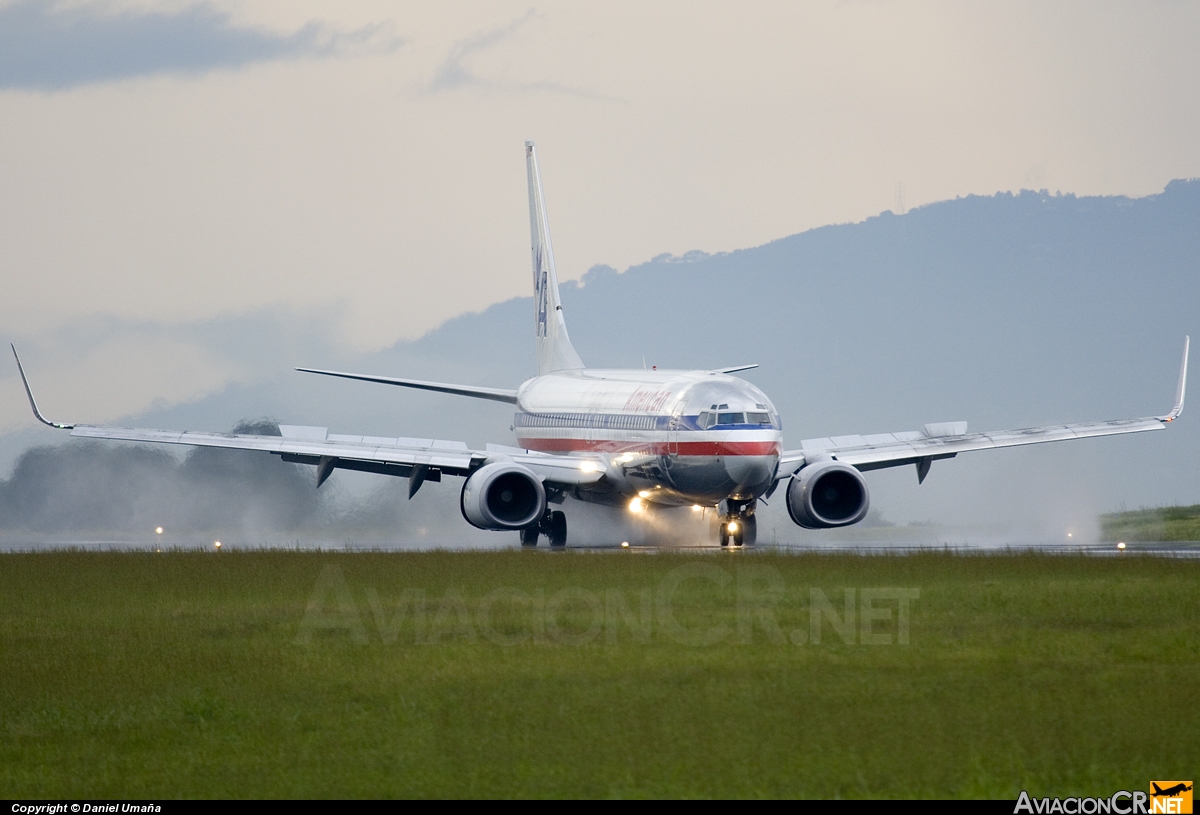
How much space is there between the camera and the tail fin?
170ft

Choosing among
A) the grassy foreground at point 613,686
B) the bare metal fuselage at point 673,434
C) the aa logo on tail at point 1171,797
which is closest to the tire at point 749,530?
the bare metal fuselage at point 673,434

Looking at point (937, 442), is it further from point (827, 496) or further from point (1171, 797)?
point (1171, 797)

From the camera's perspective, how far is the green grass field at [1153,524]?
44.8 metres

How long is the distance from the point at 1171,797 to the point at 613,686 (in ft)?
19.9

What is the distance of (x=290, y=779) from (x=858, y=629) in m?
8.84

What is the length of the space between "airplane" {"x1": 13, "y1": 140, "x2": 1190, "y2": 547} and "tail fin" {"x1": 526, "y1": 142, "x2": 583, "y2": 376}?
4.73 m

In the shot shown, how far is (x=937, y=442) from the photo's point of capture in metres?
41.5

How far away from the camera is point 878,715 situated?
47.4 feet

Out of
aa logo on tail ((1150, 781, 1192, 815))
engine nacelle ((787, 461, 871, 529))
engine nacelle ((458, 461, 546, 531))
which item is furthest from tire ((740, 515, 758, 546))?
aa logo on tail ((1150, 781, 1192, 815))

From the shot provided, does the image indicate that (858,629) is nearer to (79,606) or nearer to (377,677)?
(377,677)

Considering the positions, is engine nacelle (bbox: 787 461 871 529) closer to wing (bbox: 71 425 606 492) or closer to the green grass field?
wing (bbox: 71 425 606 492)

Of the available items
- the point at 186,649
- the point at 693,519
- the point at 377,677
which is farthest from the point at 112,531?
the point at 377,677

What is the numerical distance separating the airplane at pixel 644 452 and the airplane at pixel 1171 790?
2409 cm

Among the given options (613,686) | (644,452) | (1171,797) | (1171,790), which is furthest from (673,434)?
(1171,797)
